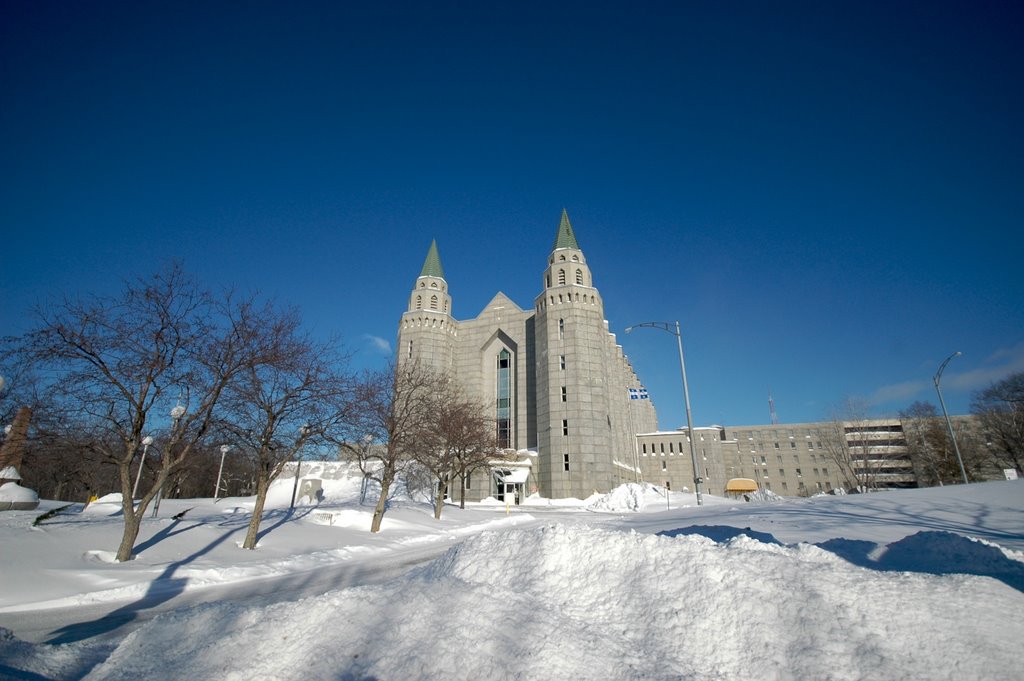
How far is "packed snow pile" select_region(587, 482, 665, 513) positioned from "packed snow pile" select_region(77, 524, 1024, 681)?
35.1m

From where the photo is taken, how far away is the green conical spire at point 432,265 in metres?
73.4

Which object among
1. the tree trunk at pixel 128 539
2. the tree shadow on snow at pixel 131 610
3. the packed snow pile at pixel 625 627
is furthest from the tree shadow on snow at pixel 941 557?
the tree trunk at pixel 128 539

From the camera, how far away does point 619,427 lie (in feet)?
234

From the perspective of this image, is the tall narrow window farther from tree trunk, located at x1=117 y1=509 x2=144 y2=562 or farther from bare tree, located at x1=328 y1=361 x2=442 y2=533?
tree trunk, located at x1=117 y1=509 x2=144 y2=562

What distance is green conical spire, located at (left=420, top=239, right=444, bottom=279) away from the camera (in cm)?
7344

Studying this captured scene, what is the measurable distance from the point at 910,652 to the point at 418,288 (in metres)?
70.9

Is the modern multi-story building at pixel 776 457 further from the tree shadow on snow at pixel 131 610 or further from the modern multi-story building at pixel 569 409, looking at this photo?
the tree shadow on snow at pixel 131 610

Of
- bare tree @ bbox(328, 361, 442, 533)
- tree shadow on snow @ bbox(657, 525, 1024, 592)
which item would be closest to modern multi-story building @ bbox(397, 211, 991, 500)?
bare tree @ bbox(328, 361, 442, 533)

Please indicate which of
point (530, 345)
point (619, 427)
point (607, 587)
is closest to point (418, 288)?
point (530, 345)

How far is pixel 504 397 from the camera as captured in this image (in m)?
68.6

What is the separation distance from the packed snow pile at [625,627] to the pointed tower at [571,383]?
5178 centimetres

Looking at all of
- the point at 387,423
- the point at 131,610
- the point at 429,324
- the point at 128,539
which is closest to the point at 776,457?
the point at 429,324

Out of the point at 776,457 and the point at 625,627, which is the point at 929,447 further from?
the point at 625,627

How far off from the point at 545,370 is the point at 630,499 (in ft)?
78.4
